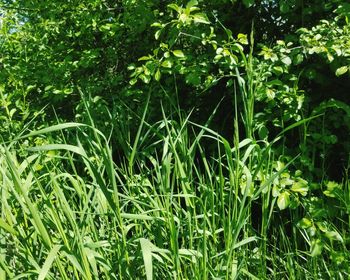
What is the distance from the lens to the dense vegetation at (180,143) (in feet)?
4.57

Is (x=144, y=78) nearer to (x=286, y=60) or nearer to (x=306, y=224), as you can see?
(x=286, y=60)

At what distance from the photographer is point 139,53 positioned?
3139mm

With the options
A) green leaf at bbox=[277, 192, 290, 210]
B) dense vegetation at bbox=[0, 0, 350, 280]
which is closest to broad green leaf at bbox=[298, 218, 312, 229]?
dense vegetation at bbox=[0, 0, 350, 280]

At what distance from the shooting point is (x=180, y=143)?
1624 millimetres

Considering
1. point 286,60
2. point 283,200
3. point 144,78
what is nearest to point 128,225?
point 283,200

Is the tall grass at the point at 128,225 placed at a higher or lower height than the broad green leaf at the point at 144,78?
lower

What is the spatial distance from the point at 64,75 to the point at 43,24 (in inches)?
19.7

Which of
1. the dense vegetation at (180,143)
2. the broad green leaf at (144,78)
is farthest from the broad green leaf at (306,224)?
the broad green leaf at (144,78)

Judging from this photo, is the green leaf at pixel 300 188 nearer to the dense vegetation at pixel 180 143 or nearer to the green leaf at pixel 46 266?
the dense vegetation at pixel 180 143

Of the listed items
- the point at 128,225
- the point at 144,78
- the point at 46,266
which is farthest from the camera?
the point at 144,78

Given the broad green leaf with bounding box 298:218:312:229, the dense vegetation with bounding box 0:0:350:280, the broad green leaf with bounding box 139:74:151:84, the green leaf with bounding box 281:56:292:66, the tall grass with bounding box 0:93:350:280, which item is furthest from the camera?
the broad green leaf with bounding box 139:74:151:84

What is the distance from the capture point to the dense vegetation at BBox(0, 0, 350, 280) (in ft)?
4.57

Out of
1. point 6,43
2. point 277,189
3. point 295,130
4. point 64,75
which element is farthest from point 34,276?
point 6,43

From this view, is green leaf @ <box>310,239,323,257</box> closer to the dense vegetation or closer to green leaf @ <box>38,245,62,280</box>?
the dense vegetation
